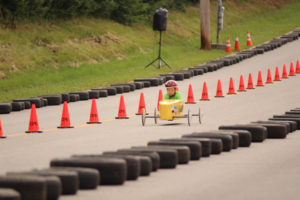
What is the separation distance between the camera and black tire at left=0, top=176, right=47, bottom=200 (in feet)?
29.8

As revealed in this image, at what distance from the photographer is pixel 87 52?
36.0 meters

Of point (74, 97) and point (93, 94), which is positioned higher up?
point (93, 94)

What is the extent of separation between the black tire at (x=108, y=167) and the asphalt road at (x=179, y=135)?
0.47ft

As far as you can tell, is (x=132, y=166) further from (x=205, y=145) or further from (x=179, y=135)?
(x=179, y=135)

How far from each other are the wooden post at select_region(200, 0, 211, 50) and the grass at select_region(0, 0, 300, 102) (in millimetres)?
573

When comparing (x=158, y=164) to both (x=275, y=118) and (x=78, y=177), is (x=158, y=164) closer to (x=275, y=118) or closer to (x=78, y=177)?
(x=78, y=177)

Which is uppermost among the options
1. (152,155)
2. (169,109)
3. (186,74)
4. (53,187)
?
(186,74)

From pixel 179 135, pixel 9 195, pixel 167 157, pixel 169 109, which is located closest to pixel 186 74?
pixel 169 109

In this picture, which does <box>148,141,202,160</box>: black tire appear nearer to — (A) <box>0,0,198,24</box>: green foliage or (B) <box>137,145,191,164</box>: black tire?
(B) <box>137,145,191,164</box>: black tire

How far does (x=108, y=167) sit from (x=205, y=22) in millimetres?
33675

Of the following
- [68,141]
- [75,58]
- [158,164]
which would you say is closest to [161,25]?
[75,58]

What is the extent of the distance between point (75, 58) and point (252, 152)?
827 inches

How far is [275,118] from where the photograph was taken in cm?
1827

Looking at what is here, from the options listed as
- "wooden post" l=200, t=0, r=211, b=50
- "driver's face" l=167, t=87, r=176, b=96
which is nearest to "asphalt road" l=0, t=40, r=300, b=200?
"driver's face" l=167, t=87, r=176, b=96
